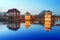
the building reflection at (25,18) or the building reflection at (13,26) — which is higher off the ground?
the building reflection at (25,18)

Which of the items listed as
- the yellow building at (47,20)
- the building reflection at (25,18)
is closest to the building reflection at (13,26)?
the building reflection at (25,18)

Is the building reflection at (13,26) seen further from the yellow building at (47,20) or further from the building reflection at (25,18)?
the yellow building at (47,20)

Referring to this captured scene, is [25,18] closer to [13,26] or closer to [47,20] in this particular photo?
[13,26]

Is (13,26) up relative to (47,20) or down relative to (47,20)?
down

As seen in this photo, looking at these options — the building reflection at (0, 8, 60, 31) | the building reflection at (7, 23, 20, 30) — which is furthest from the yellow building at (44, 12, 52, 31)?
the building reflection at (7, 23, 20, 30)

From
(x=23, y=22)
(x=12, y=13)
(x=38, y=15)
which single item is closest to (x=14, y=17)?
(x=12, y=13)

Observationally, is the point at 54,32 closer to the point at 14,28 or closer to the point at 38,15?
the point at 38,15

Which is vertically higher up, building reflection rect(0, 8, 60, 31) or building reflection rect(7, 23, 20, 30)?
building reflection rect(0, 8, 60, 31)

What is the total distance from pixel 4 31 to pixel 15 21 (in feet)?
1.69

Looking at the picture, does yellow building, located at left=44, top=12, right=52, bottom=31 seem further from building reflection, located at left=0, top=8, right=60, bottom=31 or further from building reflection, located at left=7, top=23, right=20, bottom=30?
building reflection, located at left=7, top=23, right=20, bottom=30

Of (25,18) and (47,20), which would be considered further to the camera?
(47,20)

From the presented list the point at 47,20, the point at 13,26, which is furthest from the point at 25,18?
the point at 47,20

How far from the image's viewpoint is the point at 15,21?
3234mm

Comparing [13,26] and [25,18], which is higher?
[25,18]
